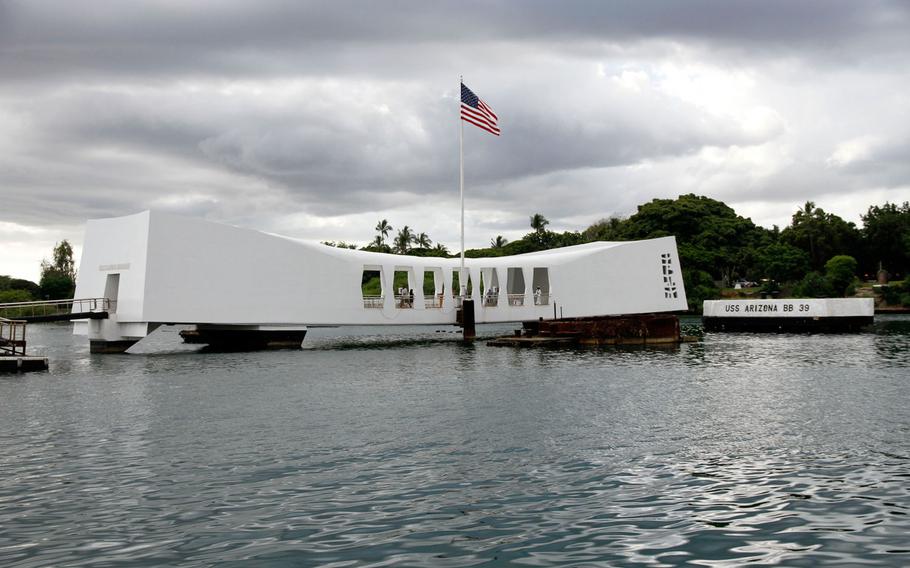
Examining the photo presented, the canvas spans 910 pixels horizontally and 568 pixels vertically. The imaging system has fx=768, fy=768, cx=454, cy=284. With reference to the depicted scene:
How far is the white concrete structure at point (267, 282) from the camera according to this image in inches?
1321

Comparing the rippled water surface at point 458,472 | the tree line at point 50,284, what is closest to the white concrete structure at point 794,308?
the rippled water surface at point 458,472

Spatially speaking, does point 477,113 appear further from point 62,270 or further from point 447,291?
point 62,270

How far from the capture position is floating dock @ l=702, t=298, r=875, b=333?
164 ft

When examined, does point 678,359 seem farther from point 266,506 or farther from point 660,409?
point 266,506

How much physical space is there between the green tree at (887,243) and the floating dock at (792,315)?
127ft

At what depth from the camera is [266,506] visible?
9.28m

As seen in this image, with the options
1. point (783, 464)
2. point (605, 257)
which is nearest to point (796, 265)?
point (605, 257)

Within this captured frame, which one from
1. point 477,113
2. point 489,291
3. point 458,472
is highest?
point 477,113

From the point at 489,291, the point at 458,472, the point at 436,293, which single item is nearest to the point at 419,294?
the point at 436,293

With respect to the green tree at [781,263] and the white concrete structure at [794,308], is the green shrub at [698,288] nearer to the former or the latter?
the green tree at [781,263]

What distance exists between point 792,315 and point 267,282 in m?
34.8

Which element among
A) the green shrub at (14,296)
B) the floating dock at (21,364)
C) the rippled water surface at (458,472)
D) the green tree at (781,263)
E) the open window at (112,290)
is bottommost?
the rippled water surface at (458,472)

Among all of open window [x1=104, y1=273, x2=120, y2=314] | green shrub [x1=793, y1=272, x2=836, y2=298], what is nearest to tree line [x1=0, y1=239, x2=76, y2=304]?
open window [x1=104, y1=273, x2=120, y2=314]

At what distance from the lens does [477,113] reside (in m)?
38.5
